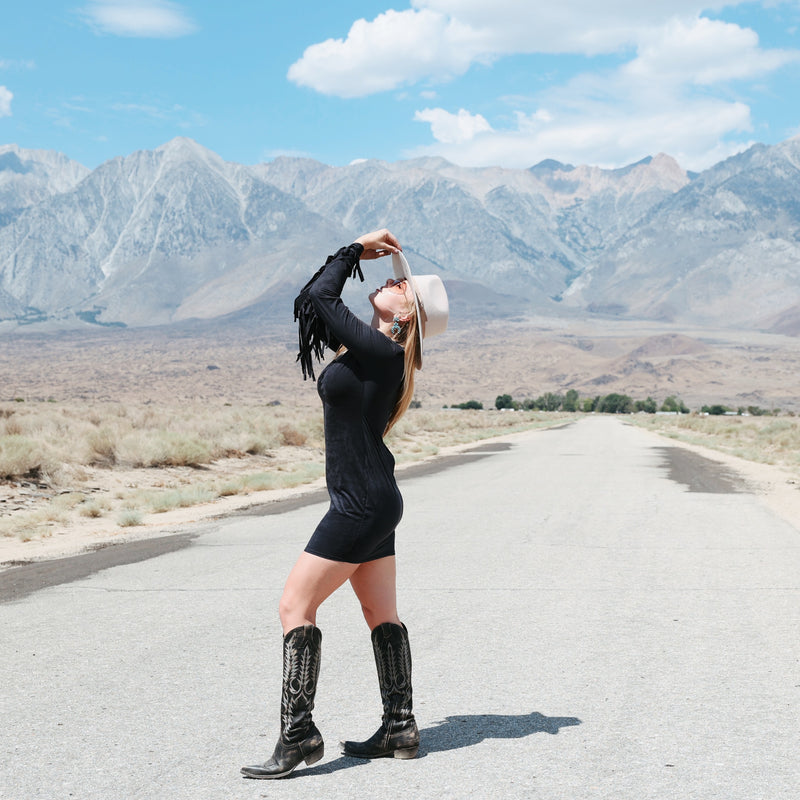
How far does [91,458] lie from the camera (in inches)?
894

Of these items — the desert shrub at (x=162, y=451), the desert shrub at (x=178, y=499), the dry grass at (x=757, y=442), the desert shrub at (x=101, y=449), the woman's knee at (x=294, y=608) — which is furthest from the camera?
the dry grass at (x=757, y=442)

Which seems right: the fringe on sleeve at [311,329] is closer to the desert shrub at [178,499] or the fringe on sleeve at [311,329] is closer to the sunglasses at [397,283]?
the sunglasses at [397,283]

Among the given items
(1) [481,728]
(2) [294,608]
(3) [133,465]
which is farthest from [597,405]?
(2) [294,608]

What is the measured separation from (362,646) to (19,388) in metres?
124

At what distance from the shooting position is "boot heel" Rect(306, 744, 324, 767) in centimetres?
411

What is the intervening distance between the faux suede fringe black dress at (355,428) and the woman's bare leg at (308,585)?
41 millimetres

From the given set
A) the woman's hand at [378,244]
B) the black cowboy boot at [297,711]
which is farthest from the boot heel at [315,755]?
the woman's hand at [378,244]

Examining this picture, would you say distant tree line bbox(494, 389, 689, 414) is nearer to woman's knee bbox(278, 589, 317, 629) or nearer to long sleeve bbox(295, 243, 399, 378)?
long sleeve bbox(295, 243, 399, 378)

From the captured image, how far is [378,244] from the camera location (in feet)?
14.6

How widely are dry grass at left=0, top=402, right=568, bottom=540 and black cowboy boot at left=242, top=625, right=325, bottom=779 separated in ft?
34.3

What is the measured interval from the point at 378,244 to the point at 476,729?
2.36m

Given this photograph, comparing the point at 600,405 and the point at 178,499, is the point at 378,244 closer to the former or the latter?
the point at 178,499

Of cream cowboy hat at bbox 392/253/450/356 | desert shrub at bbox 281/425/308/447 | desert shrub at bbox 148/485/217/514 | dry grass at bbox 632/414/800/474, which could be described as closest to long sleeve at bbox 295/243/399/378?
cream cowboy hat at bbox 392/253/450/356

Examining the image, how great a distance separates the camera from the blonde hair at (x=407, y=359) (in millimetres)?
4234
